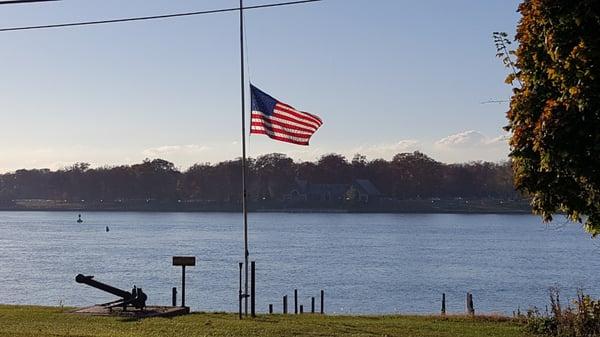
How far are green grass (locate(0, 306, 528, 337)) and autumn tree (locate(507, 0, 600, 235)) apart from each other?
579cm

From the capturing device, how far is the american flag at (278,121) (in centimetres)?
2222

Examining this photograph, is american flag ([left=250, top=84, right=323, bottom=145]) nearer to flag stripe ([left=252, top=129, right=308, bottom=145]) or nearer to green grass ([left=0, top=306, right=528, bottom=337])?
flag stripe ([left=252, top=129, right=308, bottom=145])

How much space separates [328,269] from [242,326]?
4678 centimetres

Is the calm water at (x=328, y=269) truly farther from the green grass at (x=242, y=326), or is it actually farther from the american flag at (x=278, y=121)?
the american flag at (x=278, y=121)

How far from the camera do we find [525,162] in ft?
42.7

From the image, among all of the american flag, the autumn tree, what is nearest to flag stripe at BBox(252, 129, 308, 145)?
the american flag

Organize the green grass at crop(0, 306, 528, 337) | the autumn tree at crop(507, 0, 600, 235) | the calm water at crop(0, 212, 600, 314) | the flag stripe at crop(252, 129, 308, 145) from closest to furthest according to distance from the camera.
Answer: the autumn tree at crop(507, 0, 600, 235), the green grass at crop(0, 306, 528, 337), the flag stripe at crop(252, 129, 308, 145), the calm water at crop(0, 212, 600, 314)

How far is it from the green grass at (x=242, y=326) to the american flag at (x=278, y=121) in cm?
458

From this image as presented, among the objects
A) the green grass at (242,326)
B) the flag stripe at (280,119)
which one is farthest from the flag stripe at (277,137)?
the green grass at (242,326)

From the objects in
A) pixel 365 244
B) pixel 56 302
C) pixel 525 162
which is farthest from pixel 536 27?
pixel 365 244

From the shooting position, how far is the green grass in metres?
17.9

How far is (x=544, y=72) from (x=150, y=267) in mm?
56908

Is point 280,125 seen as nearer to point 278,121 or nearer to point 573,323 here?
point 278,121

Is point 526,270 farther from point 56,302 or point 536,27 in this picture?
point 536,27
